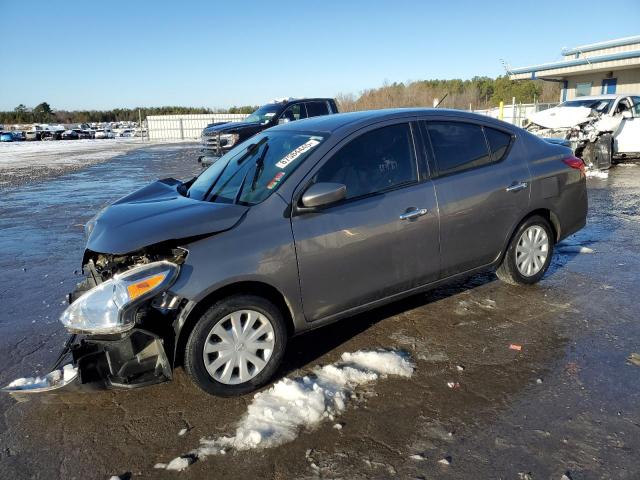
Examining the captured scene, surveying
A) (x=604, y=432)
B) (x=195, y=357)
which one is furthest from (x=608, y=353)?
(x=195, y=357)

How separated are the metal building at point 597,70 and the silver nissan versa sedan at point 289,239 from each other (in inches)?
902

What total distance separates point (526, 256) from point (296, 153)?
264cm

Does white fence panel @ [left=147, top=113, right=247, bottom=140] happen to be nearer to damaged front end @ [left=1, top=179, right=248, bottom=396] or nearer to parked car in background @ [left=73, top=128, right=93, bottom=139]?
parked car in background @ [left=73, top=128, right=93, bottom=139]

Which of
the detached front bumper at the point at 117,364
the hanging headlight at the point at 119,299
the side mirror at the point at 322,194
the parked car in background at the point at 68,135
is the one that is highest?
the parked car in background at the point at 68,135

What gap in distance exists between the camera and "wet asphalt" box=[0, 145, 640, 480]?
8.80 ft

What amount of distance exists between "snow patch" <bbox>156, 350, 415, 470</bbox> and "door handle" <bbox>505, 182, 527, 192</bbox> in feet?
6.19

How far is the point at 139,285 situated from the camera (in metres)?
3.04

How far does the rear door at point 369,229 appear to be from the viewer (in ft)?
11.6

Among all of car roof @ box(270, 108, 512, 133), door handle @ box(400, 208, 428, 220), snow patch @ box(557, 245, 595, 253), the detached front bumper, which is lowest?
snow patch @ box(557, 245, 595, 253)

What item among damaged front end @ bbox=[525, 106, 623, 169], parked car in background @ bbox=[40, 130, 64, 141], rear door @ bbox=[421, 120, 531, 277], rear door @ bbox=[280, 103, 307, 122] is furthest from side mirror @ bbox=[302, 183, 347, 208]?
parked car in background @ bbox=[40, 130, 64, 141]

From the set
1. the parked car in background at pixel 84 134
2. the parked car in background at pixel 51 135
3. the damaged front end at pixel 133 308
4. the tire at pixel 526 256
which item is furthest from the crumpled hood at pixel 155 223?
the parked car in background at pixel 84 134

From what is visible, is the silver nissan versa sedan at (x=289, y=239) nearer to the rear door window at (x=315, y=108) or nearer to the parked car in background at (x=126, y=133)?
the rear door window at (x=315, y=108)

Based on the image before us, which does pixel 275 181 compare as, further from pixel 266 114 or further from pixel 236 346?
pixel 266 114

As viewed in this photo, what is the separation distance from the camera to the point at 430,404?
3.19 m
